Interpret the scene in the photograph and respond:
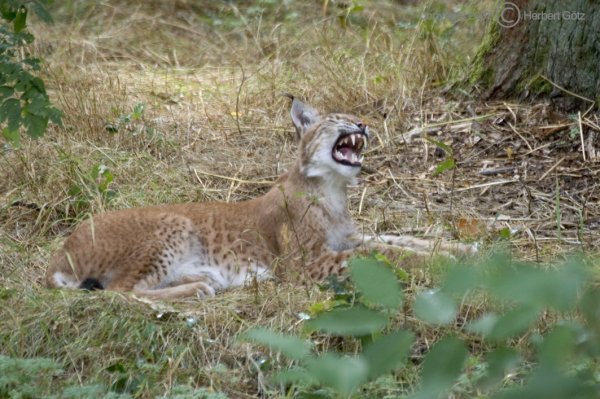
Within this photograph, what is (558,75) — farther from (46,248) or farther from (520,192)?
(46,248)

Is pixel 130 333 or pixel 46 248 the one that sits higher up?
pixel 130 333

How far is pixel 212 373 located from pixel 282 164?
10.5 feet

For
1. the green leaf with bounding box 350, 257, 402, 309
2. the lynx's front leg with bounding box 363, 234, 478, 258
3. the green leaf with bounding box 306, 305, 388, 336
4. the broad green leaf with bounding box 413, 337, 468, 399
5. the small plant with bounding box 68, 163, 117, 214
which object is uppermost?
the green leaf with bounding box 350, 257, 402, 309

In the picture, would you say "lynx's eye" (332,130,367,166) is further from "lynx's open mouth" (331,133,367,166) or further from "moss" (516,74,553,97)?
"moss" (516,74,553,97)

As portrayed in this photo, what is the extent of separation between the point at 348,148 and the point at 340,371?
Answer: 445cm

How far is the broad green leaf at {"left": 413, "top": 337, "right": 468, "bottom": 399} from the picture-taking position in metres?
1.70

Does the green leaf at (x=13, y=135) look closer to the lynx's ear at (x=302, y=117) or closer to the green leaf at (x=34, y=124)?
the green leaf at (x=34, y=124)

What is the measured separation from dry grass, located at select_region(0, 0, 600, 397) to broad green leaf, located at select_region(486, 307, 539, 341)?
7.93 feet

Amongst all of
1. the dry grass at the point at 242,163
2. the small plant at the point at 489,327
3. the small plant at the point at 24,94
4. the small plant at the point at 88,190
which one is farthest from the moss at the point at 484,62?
the small plant at the point at 489,327

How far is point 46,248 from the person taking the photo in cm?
601

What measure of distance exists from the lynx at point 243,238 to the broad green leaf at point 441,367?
3631 millimetres

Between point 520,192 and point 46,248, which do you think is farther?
point 520,192

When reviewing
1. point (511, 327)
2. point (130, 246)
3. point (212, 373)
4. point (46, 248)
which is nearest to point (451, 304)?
point (511, 327)

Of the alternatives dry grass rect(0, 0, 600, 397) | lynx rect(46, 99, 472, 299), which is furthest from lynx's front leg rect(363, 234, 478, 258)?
dry grass rect(0, 0, 600, 397)
